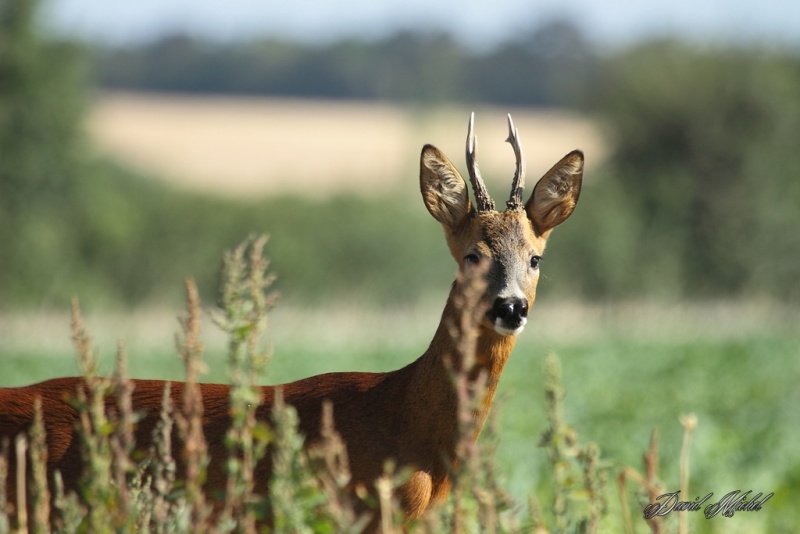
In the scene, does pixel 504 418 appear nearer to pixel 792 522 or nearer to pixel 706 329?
pixel 792 522

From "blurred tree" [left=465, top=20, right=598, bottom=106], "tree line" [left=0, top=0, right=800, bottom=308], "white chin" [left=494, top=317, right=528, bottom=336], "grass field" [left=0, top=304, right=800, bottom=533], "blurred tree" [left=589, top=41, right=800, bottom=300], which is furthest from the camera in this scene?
"blurred tree" [left=465, top=20, right=598, bottom=106]

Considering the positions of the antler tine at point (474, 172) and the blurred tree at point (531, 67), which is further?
the blurred tree at point (531, 67)

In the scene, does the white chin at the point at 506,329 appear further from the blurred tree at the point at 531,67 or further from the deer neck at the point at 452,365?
the blurred tree at the point at 531,67

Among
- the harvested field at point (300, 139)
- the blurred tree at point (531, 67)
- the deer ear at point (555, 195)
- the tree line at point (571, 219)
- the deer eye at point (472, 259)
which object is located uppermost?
the blurred tree at point (531, 67)

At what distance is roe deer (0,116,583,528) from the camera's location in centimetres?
517

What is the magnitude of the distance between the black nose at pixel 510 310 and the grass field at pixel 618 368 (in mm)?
957

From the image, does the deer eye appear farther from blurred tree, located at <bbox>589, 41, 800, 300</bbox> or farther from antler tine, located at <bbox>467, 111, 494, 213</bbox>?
blurred tree, located at <bbox>589, 41, 800, 300</bbox>

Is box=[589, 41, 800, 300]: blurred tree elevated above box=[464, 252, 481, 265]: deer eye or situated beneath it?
elevated above

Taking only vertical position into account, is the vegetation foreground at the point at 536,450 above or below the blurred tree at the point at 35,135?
below

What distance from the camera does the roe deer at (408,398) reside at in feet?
17.0

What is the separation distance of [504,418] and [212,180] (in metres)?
47.7

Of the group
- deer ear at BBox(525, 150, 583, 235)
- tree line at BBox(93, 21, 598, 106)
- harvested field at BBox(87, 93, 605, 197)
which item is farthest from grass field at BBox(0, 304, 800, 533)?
tree line at BBox(93, 21, 598, 106)

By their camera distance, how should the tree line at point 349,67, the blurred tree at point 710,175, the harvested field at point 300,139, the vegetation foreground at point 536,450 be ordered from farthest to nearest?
the tree line at point 349,67, the harvested field at point 300,139, the blurred tree at point 710,175, the vegetation foreground at point 536,450

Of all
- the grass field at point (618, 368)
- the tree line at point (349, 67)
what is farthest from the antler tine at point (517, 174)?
the tree line at point (349, 67)
